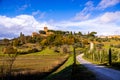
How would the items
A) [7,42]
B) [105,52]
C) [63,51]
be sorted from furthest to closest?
1. [63,51]
2. [105,52]
3. [7,42]

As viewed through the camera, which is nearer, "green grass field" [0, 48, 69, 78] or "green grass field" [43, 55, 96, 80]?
"green grass field" [43, 55, 96, 80]

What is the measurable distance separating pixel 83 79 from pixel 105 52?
138ft

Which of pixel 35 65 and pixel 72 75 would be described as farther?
pixel 35 65

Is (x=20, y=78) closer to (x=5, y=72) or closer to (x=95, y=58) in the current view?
(x=5, y=72)

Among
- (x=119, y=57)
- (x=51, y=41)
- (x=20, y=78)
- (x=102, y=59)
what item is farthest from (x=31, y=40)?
(x=20, y=78)

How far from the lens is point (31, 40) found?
173 metres

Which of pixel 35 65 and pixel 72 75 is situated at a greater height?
pixel 72 75

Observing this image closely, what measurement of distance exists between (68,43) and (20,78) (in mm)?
159824

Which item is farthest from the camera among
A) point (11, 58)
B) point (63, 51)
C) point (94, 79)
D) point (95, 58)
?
point (63, 51)

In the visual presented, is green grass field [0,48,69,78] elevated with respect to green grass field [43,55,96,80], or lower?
lower

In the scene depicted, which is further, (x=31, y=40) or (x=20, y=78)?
(x=31, y=40)

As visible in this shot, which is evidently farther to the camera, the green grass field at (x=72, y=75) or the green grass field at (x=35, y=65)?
the green grass field at (x=35, y=65)

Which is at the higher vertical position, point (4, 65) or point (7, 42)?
point (7, 42)

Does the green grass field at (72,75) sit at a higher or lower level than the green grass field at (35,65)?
higher
